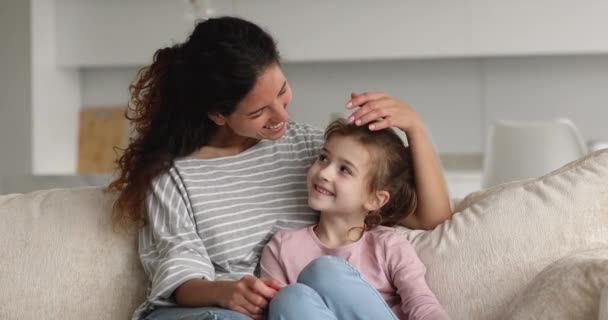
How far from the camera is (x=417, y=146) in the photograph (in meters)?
1.94

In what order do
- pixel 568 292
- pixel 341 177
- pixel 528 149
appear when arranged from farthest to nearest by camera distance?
1. pixel 528 149
2. pixel 341 177
3. pixel 568 292

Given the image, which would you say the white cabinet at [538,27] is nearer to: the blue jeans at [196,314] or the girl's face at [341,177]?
the girl's face at [341,177]

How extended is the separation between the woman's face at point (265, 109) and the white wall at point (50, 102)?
3.39 meters

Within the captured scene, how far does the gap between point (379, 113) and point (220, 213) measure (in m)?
0.40

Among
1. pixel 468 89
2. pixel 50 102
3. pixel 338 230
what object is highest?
pixel 338 230

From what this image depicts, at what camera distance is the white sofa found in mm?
1819

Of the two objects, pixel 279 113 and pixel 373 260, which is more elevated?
pixel 279 113

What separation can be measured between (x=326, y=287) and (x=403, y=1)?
3.33 metres

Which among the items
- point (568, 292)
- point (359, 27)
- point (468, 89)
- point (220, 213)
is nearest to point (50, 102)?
point (359, 27)

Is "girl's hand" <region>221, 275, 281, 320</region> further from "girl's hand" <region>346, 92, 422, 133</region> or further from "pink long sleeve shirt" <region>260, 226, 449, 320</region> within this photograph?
"girl's hand" <region>346, 92, 422, 133</region>

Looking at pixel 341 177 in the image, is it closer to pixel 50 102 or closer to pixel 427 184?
pixel 427 184

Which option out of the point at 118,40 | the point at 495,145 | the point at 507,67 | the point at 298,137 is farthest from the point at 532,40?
the point at 298,137

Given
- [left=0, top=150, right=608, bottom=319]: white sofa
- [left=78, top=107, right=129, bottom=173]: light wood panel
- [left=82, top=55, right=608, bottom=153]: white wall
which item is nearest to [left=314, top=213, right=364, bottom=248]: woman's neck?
[left=0, top=150, right=608, bottom=319]: white sofa

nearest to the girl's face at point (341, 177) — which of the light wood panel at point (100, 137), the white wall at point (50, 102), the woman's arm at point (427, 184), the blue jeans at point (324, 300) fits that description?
the woman's arm at point (427, 184)
